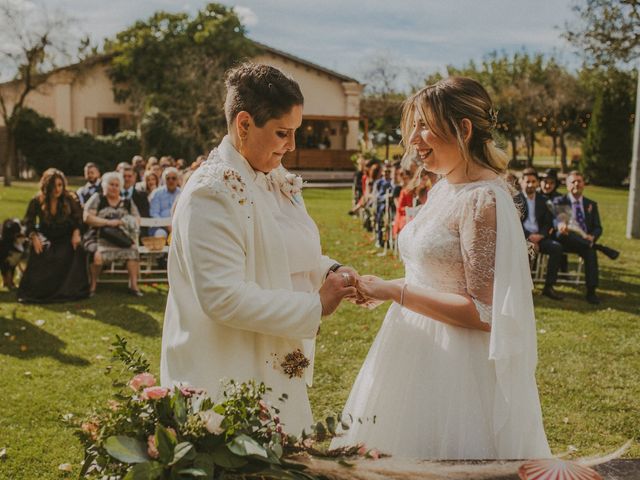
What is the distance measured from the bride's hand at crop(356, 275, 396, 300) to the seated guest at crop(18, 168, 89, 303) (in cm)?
786

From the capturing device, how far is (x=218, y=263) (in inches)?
84.7

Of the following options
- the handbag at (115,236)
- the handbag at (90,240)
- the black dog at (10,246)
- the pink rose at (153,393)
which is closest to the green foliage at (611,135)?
the handbag at (115,236)

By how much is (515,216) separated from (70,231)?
341 inches

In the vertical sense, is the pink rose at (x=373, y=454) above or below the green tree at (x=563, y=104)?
below

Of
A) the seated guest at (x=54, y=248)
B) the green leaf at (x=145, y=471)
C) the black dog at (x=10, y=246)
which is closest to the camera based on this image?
the green leaf at (x=145, y=471)

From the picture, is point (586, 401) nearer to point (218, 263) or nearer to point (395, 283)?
point (395, 283)

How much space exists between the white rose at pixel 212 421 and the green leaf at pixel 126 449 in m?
0.16

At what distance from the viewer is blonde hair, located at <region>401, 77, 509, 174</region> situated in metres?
2.75

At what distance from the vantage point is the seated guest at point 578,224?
10641mm

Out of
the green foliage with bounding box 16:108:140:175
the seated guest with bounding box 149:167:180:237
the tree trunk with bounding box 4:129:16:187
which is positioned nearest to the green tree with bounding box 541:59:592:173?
the green foliage with bounding box 16:108:140:175

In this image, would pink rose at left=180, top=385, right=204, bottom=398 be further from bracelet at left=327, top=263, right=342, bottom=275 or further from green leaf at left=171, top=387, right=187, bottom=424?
bracelet at left=327, top=263, right=342, bottom=275

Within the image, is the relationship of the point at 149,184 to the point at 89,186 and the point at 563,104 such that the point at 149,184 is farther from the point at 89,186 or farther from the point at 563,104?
the point at 563,104

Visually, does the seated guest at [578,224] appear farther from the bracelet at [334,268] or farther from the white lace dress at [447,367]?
the bracelet at [334,268]

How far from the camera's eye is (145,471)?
1556 millimetres
